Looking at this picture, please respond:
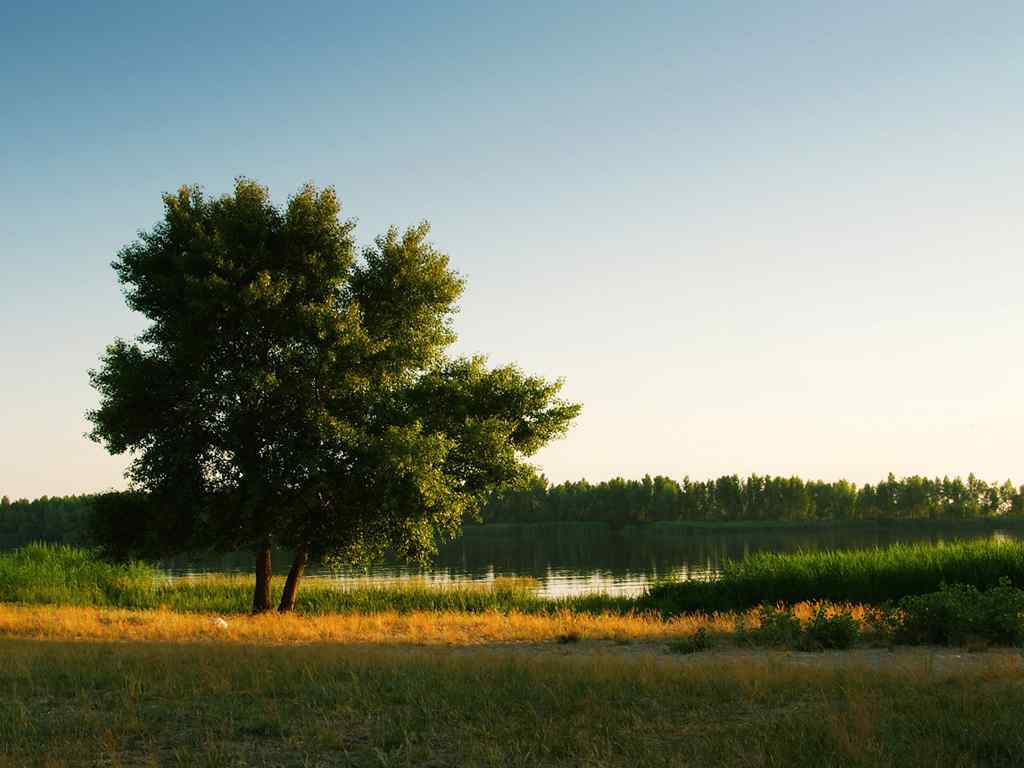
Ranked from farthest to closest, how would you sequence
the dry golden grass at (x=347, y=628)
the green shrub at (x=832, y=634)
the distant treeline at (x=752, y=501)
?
the distant treeline at (x=752, y=501), the dry golden grass at (x=347, y=628), the green shrub at (x=832, y=634)

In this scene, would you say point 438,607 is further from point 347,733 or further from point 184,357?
point 347,733

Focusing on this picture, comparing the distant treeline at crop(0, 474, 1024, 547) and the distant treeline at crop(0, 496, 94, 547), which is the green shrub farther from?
the distant treeline at crop(0, 474, 1024, 547)

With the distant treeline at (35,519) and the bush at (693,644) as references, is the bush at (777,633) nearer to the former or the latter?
the bush at (693,644)

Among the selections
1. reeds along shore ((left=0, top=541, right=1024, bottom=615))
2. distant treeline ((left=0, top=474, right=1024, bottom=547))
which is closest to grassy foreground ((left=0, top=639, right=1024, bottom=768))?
reeds along shore ((left=0, top=541, right=1024, bottom=615))

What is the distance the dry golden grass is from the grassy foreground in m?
7.31

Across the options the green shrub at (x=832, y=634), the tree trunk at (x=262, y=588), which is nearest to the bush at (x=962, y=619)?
the green shrub at (x=832, y=634)

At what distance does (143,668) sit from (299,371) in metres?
12.1

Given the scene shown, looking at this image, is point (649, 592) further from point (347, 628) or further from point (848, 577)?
point (347, 628)

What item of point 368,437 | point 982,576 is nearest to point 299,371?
point 368,437

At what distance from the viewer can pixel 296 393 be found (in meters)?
24.0

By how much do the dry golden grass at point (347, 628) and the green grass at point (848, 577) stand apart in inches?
195

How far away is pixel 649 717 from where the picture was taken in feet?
30.5

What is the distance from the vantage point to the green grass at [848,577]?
27078 millimetres

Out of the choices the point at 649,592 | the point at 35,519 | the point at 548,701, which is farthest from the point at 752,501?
the point at 548,701
